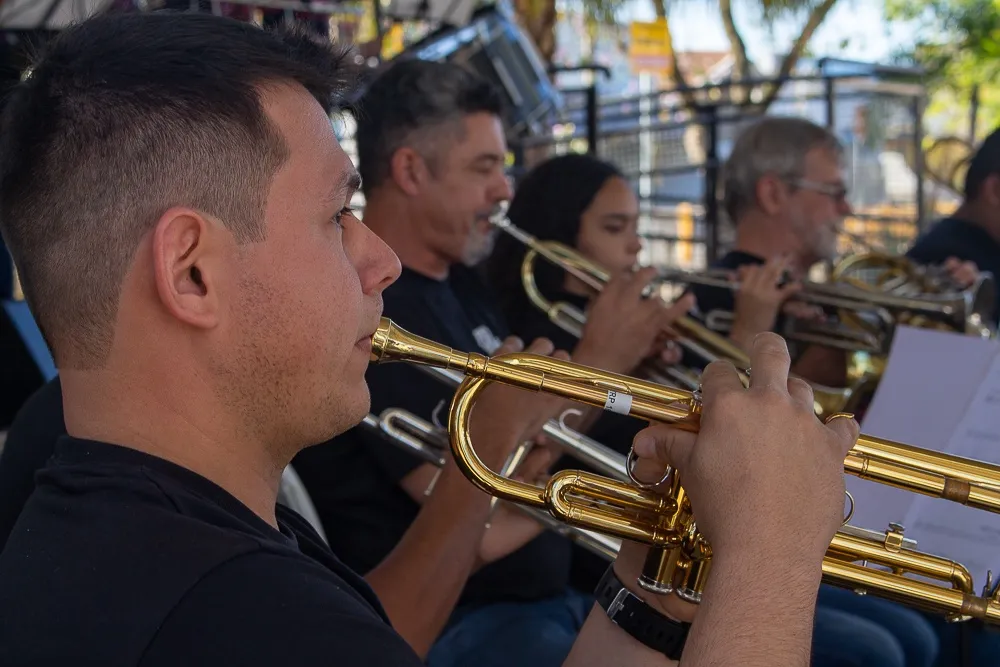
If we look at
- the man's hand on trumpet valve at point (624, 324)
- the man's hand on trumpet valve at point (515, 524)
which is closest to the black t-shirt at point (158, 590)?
the man's hand on trumpet valve at point (515, 524)

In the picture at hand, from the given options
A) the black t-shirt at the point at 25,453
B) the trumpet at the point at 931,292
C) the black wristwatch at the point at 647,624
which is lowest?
the black t-shirt at the point at 25,453

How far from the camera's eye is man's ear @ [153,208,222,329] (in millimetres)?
1017

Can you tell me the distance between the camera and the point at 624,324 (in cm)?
259

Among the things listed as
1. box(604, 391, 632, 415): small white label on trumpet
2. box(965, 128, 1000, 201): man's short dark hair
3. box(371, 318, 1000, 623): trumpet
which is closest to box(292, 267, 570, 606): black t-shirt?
box(371, 318, 1000, 623): trumpet

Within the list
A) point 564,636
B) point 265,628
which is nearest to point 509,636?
point 564,636

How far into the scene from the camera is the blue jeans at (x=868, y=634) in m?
2.18

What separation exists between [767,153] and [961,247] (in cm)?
87

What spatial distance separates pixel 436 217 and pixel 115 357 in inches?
63.7

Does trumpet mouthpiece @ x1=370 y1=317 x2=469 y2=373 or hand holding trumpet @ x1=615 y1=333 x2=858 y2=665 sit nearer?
hand holding trumpet @ x1=615 y1=333 x2=858 y2=665

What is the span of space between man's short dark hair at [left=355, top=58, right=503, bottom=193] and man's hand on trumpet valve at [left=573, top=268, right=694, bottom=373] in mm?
586

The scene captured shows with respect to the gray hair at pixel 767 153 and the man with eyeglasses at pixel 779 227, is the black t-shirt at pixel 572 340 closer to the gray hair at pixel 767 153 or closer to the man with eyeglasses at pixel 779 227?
the man with eyeglasses at pixel 779 227

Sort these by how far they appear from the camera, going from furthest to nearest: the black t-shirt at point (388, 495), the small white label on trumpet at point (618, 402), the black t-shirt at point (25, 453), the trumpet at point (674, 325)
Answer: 1. the trumpet at point (674, 325)
2. the black t-shirt at point (388, 495)
3. the black t-shirt at point (25, 453)
4. the small white label on trumpet at point (618, 402)

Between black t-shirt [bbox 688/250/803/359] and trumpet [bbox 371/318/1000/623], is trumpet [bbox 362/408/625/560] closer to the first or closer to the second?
trumpet [bbox 371/318/1000/623]

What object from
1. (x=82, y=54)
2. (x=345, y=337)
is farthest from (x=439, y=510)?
(x=82, y=54)
